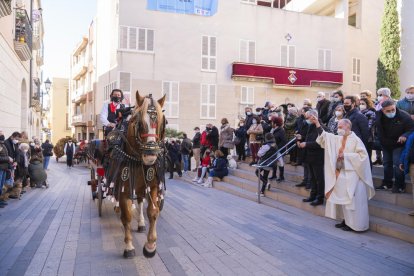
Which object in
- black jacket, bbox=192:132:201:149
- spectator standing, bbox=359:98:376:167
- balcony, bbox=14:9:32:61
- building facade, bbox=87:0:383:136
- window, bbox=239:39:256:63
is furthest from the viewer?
window, bbox=239:39:256:63

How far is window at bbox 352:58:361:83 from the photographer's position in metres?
26.9

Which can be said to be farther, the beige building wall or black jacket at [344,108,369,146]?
the beige building wall

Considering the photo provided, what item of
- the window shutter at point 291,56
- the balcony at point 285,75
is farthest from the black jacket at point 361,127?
the window shutter at point 291,56

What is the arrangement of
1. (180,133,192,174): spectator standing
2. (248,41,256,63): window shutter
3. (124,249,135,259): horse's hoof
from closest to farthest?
(124,249,135,259): horse's hoof, (180,133,192,174): spectator standing, (248,41,256,63): window shutter

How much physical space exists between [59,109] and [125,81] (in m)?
36.0

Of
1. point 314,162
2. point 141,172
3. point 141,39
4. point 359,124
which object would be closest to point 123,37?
point 141,39

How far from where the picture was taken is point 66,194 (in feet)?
36.5

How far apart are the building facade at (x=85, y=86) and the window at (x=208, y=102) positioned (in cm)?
1148

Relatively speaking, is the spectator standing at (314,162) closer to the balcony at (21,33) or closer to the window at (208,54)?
the balcony at (21,33)

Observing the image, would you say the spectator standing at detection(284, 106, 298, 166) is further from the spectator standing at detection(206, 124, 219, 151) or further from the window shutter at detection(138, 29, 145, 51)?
the window shutter at detection(138, 29, 145, 51)

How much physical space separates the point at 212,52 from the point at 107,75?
24.9 feet

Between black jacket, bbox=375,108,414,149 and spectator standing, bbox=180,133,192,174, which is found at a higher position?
black jacket, bbox=375,108,414,149

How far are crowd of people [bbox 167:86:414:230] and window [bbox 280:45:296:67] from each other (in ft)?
45.2

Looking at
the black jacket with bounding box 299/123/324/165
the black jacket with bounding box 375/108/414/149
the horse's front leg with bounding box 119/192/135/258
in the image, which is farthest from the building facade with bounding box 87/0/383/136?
the horse's front leg with bounding box 119/192/135/258
